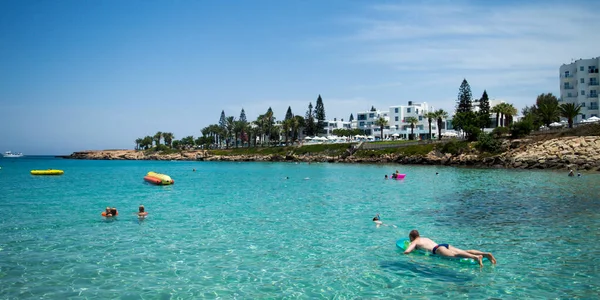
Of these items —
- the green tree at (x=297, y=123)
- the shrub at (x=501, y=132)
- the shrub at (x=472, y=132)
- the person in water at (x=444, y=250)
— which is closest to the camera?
the person in water at (x=444, y=250)

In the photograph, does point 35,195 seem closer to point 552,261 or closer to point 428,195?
point 428,195

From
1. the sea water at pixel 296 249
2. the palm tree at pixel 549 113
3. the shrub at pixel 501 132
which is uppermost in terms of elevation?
the palm tree at pixel 549 113

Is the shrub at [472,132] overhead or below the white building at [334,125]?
below

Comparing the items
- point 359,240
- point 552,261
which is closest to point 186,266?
point 359,240

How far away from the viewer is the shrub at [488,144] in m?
80.1

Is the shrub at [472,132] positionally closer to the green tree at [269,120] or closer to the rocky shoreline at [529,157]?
the rocky shoreline at [529,157]

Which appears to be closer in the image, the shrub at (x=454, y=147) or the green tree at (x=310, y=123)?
the shrub at (x=454, y=147)

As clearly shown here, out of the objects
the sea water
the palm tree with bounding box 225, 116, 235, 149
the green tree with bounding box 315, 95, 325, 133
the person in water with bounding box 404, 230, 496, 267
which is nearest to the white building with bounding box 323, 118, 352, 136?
the green tree with bounding box 315, 95, 325, 133

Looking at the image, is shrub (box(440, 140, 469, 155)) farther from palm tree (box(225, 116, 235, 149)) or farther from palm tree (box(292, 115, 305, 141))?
palm tree (box(225, 116, 235, 149))

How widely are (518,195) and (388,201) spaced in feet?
37.1

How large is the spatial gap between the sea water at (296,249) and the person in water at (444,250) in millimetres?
341

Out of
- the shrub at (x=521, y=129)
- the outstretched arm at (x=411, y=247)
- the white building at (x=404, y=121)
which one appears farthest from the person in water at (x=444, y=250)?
the white building at (x=404, y=121)

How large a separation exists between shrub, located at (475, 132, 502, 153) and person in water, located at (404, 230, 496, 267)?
233 feet

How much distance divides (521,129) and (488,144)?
6934mm
